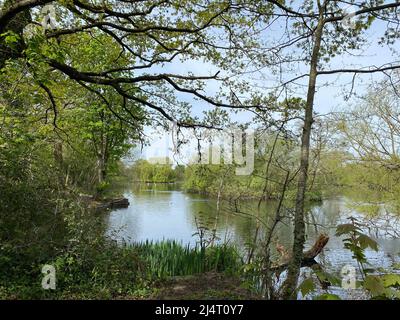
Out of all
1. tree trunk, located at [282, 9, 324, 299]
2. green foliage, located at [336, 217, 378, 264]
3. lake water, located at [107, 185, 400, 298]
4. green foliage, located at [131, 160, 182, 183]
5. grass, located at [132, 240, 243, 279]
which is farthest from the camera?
green foliage, located at [131, 160, 182, 183]

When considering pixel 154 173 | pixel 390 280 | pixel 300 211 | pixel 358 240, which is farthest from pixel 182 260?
pixel 154 173

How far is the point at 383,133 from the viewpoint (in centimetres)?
1250

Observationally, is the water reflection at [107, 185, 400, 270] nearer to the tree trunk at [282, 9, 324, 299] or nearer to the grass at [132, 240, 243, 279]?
the grass at [132, 240, 243, 279]

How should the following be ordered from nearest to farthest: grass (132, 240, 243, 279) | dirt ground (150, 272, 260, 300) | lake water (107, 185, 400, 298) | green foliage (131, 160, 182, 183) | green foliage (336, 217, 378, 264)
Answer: green foliage (336, 217, 378, 264) → dirt ground (150, 272, 260, 300) → grass (132, 240, 243, 279) → lake water (107, 185, 400, 298) → green foliage (131, 160, 182, 183)

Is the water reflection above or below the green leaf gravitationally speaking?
below

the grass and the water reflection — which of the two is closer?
the grass

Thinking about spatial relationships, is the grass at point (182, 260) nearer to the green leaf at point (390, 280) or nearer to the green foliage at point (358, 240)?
the green foliage at point (358, 240)

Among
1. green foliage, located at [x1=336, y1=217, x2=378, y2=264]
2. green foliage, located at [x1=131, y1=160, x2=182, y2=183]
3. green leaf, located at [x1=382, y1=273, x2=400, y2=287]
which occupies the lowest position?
green leaf, located at [x1=382, y1=273, x2=400, y2=287]

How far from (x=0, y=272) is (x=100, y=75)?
3534 mm

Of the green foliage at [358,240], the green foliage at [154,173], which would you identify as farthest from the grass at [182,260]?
the green foliage at [154,173]

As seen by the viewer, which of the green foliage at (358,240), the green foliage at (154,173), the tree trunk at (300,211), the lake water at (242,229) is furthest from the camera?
the green foliage at (154,173)

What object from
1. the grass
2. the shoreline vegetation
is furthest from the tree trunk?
the grass
